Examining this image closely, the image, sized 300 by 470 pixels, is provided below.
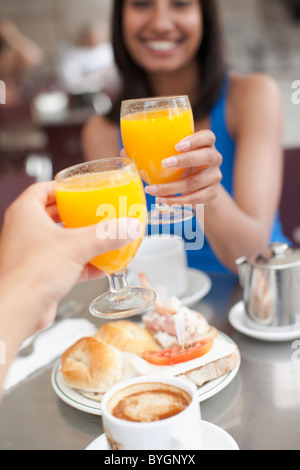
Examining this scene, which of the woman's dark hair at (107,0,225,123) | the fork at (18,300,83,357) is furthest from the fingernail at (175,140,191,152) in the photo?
the woman's dark hair at (107,0,225,123)

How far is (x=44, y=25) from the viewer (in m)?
9.73

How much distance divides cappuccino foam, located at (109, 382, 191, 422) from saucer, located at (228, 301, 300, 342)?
0.39 meters

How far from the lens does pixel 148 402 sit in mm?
608

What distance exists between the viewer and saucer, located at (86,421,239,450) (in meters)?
0.65

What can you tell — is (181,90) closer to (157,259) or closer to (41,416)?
(157,259)

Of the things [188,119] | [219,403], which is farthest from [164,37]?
[219,403]

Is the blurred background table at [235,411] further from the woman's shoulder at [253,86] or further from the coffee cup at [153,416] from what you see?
the woman's shoulder at [253,86]

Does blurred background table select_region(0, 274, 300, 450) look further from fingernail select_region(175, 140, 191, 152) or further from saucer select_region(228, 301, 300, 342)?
fingernail select_region(175, 140, 191, 152)

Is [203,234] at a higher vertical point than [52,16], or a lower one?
lower

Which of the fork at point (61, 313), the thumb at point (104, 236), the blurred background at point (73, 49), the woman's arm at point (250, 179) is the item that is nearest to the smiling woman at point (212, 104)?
the woman's arm at point (250, 179)

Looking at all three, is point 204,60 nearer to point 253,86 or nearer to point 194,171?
point 253,86

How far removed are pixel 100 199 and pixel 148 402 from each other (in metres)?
0.27

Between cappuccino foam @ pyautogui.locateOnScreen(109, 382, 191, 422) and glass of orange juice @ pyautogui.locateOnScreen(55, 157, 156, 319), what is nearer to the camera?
cappuccino foam @ pyautogui.locateOnScreen(109, 382, 191, 422)

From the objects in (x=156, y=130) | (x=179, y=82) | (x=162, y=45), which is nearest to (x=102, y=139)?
(x=179, y=82)
